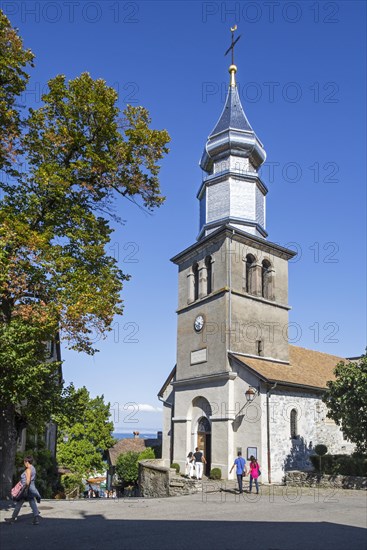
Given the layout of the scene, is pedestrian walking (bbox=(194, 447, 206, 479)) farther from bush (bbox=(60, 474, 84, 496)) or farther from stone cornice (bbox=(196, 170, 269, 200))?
bush (bbox=(60, 474, 84, 496))

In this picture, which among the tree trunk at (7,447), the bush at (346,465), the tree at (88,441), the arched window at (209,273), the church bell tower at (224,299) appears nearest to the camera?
the tree trunk at (7,447)

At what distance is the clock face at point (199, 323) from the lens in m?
25.3

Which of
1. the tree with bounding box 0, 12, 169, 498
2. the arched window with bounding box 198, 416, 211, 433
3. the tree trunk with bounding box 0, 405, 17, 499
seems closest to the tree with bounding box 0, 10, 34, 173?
the tree with bounding box 0, 12, 169, 498

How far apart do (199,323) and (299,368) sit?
5921 mm

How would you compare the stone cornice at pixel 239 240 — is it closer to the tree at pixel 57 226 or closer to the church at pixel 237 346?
the church at pixel 237 346

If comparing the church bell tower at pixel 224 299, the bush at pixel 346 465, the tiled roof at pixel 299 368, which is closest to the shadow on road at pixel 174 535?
the bush at pixel 346 465

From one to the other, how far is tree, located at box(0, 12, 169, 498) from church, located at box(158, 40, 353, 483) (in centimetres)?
996

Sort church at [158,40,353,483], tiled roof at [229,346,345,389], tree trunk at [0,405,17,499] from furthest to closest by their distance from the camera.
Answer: tiled roof at [229,346,345,389] < church at [158,40,353,483] < tree trunk at [0,405,17,499]

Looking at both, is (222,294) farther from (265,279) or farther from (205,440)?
(205,440)

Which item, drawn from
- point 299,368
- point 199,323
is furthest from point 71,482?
point 299,368

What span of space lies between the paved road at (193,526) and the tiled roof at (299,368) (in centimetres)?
872

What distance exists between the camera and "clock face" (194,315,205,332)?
2528cm

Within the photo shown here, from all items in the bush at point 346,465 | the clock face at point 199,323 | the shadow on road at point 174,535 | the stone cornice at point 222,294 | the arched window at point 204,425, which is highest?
the stone cornice at point 222,294

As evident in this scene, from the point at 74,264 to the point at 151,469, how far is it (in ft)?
39.0
